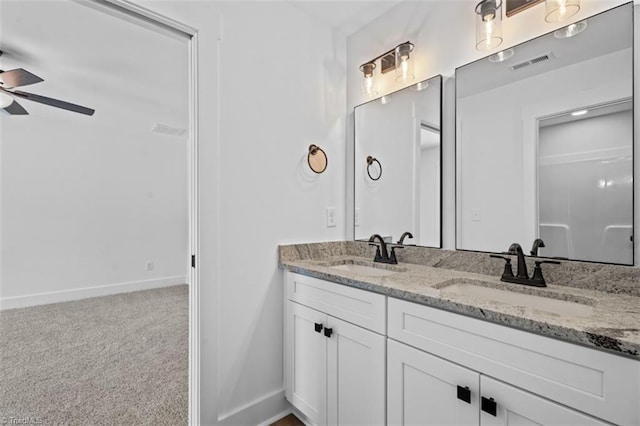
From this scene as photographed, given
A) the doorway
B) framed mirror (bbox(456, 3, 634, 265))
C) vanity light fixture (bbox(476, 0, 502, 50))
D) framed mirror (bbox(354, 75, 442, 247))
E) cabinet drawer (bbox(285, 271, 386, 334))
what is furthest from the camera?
the doorway

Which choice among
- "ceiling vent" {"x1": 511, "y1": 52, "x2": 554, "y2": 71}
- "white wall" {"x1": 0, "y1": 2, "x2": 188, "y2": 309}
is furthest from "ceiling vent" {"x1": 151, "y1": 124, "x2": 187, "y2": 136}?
"ceiling vent" {"x1": 511, "y1": 52, "x2": 554, "y2": 71}

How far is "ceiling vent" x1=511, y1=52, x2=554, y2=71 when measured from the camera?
1.38 meters

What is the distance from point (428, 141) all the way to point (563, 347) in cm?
123

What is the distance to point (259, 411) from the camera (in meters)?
1.75

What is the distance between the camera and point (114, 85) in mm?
3074

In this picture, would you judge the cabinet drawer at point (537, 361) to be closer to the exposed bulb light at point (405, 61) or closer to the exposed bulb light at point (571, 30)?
the exposed bulb light at point (571, 30)

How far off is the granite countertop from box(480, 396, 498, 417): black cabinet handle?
24 cm

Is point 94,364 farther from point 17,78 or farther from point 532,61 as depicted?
point 532,61

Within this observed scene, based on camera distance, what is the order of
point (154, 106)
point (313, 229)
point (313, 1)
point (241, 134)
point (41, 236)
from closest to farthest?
point (241, 134) → point (313, 1) → point (313, 229) → point (154, 106) → point (41, 236)

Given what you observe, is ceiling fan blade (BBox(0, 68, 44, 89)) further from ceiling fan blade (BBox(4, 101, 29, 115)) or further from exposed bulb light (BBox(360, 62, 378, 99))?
exposed bulb light (BBox(360, 62, 378, 99))

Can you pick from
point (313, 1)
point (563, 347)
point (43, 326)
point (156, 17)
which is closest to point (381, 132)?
point (313, 1)

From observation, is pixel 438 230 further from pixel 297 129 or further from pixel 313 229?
pixel 297 129

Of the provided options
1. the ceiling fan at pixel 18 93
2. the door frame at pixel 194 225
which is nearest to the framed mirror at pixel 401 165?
the door frame at pixel 194 225

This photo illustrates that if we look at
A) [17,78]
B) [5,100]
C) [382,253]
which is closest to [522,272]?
[382,253]
